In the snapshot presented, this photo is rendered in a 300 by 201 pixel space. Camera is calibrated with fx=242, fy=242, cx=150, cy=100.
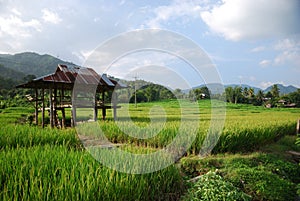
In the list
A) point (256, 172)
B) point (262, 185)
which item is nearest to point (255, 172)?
point (256, 172)

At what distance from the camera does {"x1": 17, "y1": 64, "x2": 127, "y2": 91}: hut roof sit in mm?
9891

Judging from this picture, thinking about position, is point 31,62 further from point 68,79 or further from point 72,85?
point 68,79

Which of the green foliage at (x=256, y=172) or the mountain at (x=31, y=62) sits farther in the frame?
the mountain at (x=31, y=62)

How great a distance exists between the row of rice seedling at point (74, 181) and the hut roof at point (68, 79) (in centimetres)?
693

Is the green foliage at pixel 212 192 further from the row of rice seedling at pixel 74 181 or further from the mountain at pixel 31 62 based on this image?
the mountain at pixel 31 62

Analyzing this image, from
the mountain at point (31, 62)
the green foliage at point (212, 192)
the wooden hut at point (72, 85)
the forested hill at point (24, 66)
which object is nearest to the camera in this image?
the green foliage at point (212, 192)

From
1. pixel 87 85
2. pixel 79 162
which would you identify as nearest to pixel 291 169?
pixel 79 162

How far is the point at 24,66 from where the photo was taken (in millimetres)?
102250

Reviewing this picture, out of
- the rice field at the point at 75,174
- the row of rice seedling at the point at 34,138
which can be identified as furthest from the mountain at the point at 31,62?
the rice field at the point at 75,174

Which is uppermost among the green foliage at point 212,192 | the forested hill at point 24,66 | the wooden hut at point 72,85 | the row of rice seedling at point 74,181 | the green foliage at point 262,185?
the forested hill at point 24,66

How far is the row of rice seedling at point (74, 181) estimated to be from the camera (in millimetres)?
2342

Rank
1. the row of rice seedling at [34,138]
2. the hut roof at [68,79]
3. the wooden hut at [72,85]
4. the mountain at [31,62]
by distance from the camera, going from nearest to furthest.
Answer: the row of rice seedling at [34,138]
the hut roof at [68,79]
the wooden hut at [72,85]
the mountain at [31,62]

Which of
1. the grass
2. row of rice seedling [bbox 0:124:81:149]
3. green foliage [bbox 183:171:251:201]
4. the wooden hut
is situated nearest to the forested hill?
the wooden hut

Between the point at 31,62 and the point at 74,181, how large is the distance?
130m
